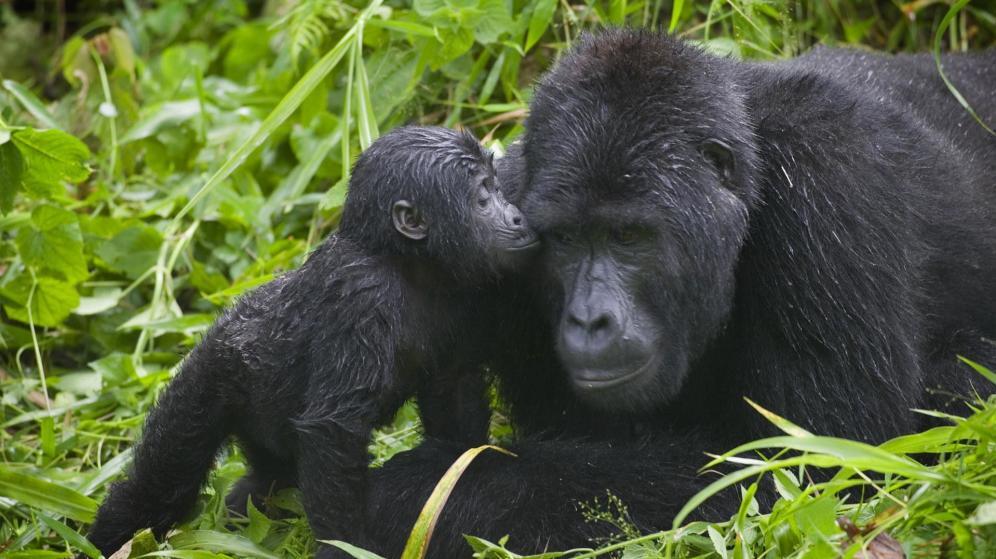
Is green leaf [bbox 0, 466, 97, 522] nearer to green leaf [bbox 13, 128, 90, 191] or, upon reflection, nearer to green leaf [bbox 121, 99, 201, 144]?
green leaf [bbox 13, 128, 90, 191]

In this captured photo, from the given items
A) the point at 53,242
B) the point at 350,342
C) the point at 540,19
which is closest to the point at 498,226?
the point at 350,342

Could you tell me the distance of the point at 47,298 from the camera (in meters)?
5.65

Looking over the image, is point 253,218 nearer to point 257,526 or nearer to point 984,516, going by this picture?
point 257,526

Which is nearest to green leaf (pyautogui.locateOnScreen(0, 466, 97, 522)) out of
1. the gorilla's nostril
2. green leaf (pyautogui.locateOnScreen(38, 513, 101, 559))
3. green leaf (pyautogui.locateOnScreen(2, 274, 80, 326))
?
green leaf (pyautogui.locateOnScreen(38, 513, 101, 559))

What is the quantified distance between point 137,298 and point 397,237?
2681mm

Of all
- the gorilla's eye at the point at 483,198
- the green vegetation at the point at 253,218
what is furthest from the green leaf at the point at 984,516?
the gorilla's eye at the point at 483,198

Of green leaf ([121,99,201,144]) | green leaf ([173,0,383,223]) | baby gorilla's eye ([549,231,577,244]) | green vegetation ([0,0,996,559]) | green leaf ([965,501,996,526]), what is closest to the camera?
green leaf ([965,501,996,526])

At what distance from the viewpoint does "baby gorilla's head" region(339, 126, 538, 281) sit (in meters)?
3.85

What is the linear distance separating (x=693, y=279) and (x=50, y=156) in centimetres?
251

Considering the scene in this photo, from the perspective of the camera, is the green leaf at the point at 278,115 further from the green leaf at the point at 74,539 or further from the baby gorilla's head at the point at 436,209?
the green leaf at the point at 74,539

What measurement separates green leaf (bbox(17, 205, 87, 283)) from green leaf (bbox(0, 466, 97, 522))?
1.30 meters

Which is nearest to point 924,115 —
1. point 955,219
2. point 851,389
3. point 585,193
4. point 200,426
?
point 955,219

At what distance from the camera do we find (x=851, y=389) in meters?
3.92

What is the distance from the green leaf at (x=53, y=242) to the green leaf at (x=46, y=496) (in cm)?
130
